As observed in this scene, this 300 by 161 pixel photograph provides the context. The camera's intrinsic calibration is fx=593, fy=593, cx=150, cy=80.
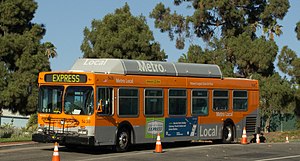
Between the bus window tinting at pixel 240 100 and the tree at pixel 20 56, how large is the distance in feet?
51.0

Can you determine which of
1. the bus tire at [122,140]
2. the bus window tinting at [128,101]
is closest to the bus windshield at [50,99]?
the bus window tinting at [128,101]

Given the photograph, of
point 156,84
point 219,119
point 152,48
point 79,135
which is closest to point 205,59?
Answer: point 152,48

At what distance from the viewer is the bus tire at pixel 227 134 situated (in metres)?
24.9

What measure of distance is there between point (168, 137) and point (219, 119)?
322 cm

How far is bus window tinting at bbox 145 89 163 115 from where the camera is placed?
827 inches

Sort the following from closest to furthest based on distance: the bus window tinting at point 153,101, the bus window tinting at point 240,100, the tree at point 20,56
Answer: the bus window tinting at point 153,101
the bus window tinting at point 240,100
the tree at point 20,56

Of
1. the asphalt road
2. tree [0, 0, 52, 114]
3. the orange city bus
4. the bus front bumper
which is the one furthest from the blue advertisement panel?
tree [0, 0, 52, 114]

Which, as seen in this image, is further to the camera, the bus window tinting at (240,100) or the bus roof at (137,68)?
the bus window tinting at (240,100)

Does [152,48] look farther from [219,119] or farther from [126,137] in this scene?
[126,137]

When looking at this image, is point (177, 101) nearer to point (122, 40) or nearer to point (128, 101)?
point (128, 101)

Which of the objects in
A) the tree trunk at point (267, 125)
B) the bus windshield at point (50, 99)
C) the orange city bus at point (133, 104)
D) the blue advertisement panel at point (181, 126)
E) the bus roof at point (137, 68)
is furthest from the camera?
the tree trunk at point (267, 125)

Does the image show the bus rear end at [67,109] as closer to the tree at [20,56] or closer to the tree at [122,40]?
the tree at [20,56]

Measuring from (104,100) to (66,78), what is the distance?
4.83 feet

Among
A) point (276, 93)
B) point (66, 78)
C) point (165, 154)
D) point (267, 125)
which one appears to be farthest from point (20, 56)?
point (165, 154)
